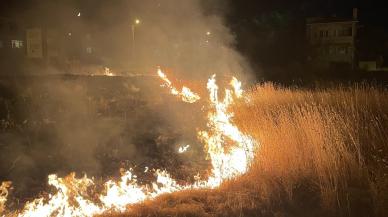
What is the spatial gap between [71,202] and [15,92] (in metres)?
6.81

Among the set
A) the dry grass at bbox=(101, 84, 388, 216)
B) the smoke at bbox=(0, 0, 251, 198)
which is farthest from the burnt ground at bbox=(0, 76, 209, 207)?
the dry grass at bbox=(101, 84, 388, 216)

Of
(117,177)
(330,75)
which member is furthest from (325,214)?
(330,75)

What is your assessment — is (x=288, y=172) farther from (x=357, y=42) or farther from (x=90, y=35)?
(x=357, y=42)

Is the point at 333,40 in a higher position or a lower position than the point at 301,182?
higher

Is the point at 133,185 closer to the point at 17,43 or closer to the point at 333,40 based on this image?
the point at 17,43

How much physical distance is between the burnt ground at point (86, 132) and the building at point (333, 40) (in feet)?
110

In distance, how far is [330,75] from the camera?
34406 mm

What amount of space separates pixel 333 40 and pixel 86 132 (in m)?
40.1

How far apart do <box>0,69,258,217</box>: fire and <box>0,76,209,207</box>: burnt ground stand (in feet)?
1.92

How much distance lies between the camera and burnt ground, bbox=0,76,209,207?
24.7 feet

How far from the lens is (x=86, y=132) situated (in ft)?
29.4

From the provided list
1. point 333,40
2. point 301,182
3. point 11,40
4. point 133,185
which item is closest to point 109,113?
point 133,185

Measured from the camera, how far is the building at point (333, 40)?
42053 millimetres

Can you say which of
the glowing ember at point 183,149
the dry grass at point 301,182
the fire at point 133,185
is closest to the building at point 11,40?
the glowing ember at point 183,149
